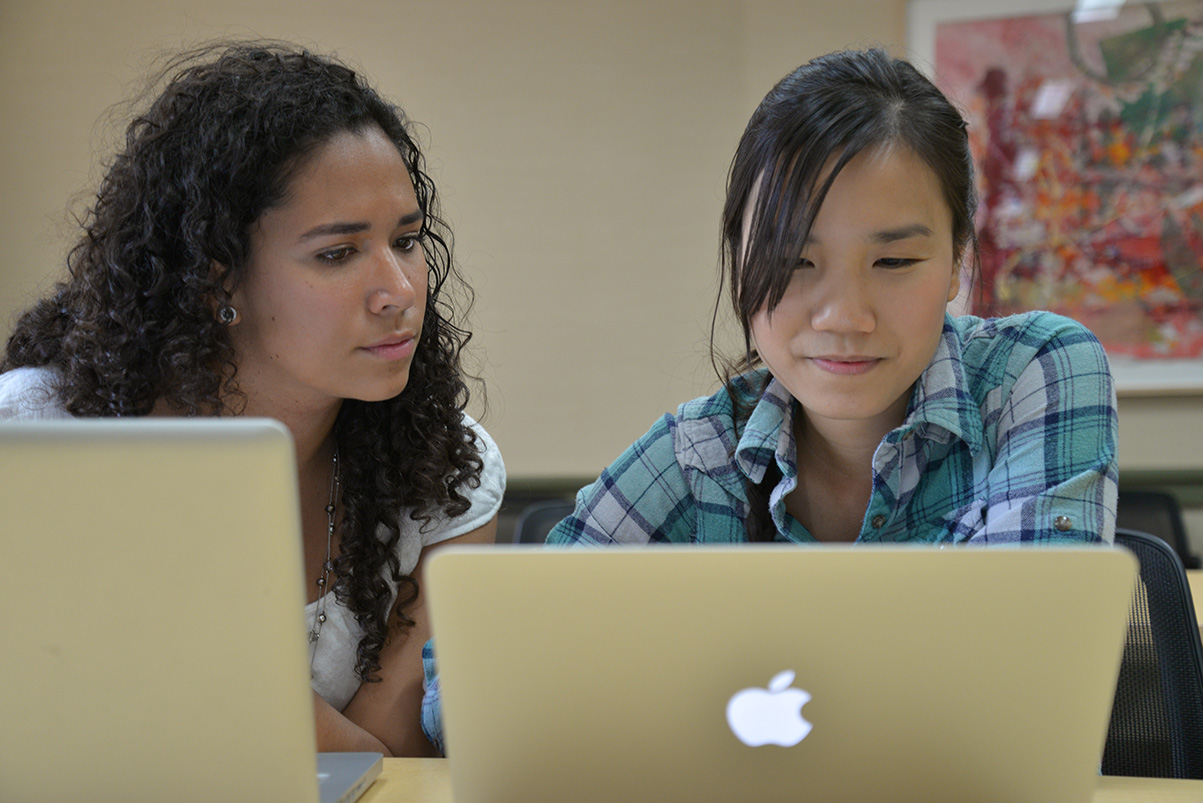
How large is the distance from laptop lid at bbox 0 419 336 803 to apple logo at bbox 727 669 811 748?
0.29 meters

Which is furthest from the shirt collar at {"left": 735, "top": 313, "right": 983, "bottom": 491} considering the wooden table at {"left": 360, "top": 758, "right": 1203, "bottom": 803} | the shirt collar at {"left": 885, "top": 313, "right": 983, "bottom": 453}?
the wooden table at {"left": 360, "top": 758, "right": 1203, "bottom": 803}

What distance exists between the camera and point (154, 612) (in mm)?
633

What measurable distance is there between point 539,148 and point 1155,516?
1.97 m

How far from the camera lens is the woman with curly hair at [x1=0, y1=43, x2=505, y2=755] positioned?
4.15 ft

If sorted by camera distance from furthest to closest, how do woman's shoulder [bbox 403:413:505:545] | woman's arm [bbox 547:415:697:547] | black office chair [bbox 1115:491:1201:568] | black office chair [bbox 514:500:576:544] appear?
black office chair [bbox 1115:491:1201:568] < black office chair [bbox 514:500:576:544] < woman's shoulder [bbox 403:413:505:545] < woman's arm [bbox 547:415:697:547]

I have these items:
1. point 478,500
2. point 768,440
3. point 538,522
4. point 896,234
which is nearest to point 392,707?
point 478,500

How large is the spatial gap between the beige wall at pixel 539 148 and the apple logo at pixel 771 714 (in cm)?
223

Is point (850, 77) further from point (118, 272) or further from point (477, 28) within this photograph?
point (477, 28)

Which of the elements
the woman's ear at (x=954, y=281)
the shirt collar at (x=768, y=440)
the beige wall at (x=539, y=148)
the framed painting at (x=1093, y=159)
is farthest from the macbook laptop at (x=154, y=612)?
the framed painting at (x=1093, y=159)

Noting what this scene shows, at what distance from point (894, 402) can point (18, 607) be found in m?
0.90

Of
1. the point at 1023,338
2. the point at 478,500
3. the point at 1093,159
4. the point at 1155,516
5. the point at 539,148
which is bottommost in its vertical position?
the point at 1155,516

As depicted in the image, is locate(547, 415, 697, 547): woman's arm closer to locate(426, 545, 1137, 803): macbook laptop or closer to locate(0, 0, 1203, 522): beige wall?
locate(426, 545, 1137, 803): macbook laptop

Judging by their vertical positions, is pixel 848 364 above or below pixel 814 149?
below

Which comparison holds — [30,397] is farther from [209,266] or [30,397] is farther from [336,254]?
[336,254]
